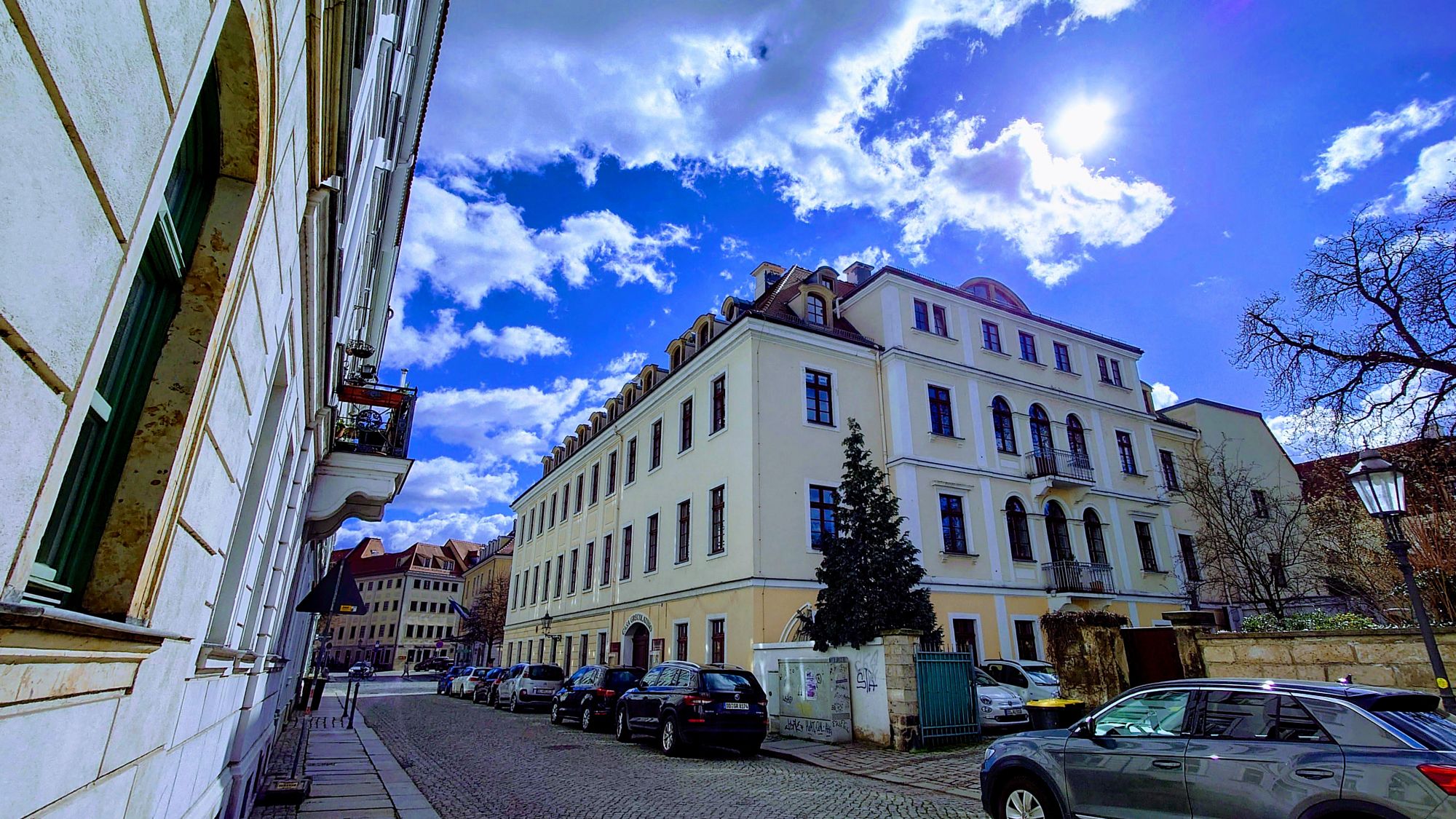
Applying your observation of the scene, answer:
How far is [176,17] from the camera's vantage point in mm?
1891

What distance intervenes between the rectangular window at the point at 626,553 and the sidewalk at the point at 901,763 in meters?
13.8

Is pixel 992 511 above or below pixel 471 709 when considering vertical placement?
above

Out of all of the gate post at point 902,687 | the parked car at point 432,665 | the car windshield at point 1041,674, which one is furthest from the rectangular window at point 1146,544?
the parked car at point 432,665

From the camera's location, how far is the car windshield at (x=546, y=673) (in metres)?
25.3

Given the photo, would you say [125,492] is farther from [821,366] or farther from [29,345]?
[821,366]

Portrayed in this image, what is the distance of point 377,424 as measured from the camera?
1080cm

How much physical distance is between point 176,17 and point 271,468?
168 inches

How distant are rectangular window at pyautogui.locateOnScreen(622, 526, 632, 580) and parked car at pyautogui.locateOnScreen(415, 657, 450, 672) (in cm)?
5297

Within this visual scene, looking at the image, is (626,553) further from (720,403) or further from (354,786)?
(354,786)

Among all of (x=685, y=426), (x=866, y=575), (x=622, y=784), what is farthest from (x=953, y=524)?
(x=622, y=784)

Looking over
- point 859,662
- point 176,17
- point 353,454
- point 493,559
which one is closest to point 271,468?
point 176,17

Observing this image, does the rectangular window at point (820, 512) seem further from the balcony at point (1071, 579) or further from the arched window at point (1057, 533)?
the arched window at point (1057, 533)

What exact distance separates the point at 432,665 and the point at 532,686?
65125 millimetres

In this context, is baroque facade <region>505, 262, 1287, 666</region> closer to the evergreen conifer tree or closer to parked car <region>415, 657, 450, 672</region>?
the evergreen conifer tree
